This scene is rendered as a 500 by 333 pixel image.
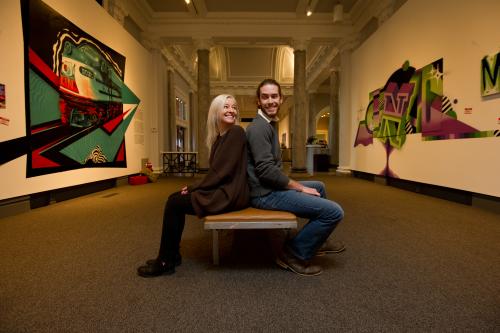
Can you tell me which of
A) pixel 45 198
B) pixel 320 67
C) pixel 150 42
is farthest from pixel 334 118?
pixel 45 198

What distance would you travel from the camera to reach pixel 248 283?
6.27 ft

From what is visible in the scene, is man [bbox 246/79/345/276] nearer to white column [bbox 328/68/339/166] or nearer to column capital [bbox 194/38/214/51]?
column capital [bbox 194/38/214/51]

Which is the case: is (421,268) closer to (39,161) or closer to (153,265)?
(153,265)

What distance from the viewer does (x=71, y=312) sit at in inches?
61.5

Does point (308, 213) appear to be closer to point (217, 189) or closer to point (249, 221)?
point (249, 221)

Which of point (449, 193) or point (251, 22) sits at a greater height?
point (251, 22)

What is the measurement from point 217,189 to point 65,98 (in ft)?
15.8

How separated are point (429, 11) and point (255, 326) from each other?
6937 mm

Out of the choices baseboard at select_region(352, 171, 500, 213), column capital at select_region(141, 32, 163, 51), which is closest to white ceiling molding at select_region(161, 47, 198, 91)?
column capital at select_region(141, 32, 163, 51)

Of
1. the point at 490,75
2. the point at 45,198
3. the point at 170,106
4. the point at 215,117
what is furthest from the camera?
the point at 170,106

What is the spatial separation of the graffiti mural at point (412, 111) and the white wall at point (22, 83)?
289 inches

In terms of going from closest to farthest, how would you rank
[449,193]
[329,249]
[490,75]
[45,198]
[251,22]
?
[329,249]
[490,75]
[45,198]
[449,193]
[251,22]

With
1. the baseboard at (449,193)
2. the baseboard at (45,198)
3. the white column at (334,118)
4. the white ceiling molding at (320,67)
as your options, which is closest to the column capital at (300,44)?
the white ceiling molding at (320,67)

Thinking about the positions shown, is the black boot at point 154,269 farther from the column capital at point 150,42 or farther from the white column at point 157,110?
the column capital at point 150,42
